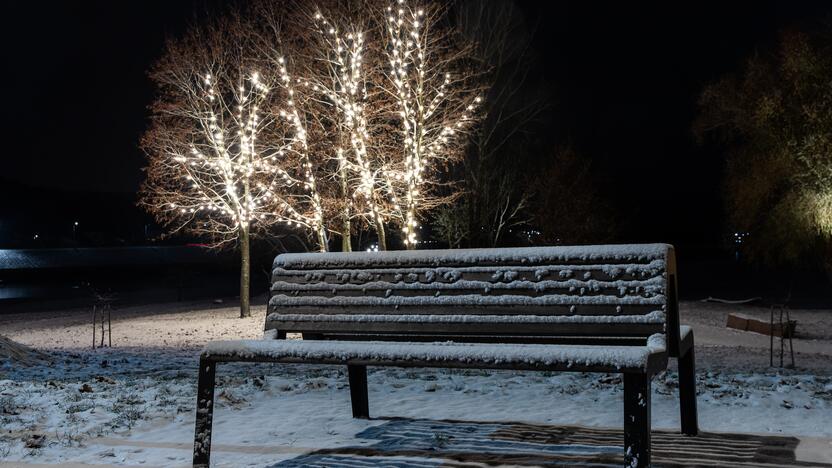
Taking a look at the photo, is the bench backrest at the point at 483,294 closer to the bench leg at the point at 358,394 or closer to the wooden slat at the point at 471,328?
the wooden slat at the point at 471,328

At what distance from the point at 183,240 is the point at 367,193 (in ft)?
525

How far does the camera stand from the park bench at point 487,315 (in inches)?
152

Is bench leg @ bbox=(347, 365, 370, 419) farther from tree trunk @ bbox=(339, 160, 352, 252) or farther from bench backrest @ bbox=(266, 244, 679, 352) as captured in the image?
tree trunk @ bbox=(339, 160, 352, 252)

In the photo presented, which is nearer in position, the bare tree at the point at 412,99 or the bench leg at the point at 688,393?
the bench leg at the point at 688,393

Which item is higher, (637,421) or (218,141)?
(218,141)

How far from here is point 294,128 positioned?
20031 mm

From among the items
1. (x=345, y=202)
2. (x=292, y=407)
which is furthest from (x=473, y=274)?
(x=345, y=202)

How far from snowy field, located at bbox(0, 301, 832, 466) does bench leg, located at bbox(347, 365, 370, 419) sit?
0.36 ft

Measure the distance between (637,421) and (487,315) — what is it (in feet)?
4.45

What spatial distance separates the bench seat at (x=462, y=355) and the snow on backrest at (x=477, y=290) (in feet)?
1.10

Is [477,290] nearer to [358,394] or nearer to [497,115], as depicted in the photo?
[358,394]

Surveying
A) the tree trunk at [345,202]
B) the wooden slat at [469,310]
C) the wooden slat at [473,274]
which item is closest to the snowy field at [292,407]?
the wooden slat at [469,310]

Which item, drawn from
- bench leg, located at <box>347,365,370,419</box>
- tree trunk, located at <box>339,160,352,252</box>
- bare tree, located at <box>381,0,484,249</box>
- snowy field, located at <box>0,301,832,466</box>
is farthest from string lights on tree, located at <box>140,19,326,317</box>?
bench leg, located at <box>347,365,370,419</box>

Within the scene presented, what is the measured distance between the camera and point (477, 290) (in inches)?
185
